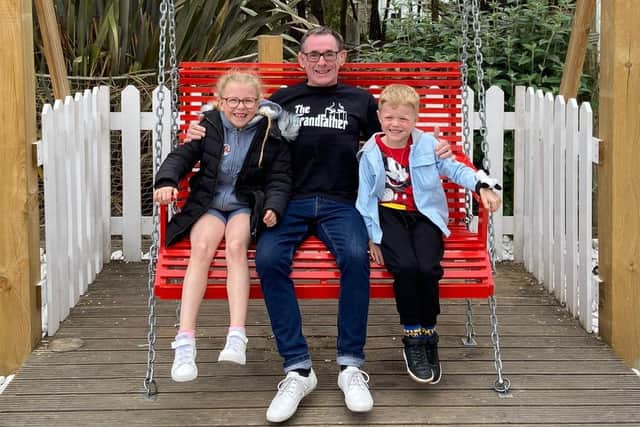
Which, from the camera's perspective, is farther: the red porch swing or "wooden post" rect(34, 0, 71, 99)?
"wooden post" rect(34, 0, 71, 99)

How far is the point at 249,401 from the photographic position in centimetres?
372

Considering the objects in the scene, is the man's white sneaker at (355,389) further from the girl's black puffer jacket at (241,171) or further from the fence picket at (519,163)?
the fence picket at (519,163)

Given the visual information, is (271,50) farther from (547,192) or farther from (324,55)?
(547,192)

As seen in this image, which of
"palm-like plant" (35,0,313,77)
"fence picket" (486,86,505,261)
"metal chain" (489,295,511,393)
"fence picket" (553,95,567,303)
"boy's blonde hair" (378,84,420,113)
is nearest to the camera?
"metal chain" (489,295,511,393)

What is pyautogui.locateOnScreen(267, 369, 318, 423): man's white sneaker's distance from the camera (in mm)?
3498

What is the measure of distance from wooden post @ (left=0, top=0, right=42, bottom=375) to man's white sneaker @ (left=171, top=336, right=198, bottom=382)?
977 millimetres

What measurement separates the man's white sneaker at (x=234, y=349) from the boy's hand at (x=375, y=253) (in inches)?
24.2

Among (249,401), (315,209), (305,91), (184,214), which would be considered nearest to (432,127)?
(305,91)

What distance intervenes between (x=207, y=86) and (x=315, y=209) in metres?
1.13

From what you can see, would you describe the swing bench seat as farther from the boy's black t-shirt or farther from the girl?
the boy's black t-shirt

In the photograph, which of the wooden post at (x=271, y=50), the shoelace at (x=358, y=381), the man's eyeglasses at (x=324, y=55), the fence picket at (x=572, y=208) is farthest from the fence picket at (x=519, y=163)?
the shoelace at (x=358, y=381)

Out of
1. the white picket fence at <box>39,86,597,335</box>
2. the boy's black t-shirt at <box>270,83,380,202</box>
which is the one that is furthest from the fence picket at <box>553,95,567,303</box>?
the boy's black t-shirt at <box>270,83,380,202</box>

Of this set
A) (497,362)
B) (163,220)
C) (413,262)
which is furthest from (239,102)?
(497,362)

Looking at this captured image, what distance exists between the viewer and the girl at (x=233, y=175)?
3854 mm
